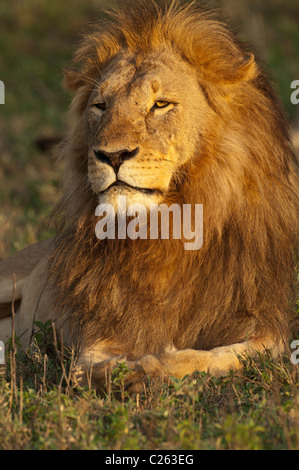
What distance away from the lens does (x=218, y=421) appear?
3193 mm

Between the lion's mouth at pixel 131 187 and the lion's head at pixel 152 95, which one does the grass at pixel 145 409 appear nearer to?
the lion's head at pixel 152 95

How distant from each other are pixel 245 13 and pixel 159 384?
12.3 meters

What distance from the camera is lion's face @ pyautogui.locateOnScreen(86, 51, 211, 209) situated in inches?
147

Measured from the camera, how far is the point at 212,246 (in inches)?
159

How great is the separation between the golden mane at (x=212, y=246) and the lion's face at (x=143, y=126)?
0.28 feet

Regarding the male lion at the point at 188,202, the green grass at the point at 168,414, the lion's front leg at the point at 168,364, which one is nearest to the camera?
the green grass at the point at 168,414

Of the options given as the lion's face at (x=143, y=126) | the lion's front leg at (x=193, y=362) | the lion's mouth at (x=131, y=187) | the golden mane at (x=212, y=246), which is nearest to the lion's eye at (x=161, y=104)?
the lion's face at (x=143, y=126)

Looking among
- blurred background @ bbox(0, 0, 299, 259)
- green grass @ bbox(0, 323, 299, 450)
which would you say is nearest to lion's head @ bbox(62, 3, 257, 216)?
blurred background @ bbox(0, 0, 299, 259)

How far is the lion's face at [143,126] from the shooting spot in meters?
3.74

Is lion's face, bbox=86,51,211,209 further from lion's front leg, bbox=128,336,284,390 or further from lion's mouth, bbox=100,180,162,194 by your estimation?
lion's front leg, bbox=128,336,284,390

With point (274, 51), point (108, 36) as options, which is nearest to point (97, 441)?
point (108, 36)

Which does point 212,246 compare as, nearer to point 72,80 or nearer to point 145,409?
point 145,409

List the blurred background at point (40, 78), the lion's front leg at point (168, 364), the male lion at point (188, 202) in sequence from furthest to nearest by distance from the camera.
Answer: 1. the blurred background at point (40, 78)
2. the male lion at point (188, 202)
3. the lion's front leg at point (168, 364)

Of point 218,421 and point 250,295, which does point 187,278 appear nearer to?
point 250,295
